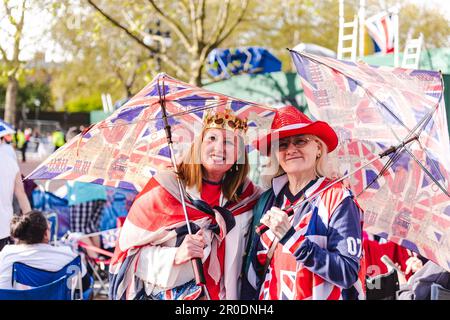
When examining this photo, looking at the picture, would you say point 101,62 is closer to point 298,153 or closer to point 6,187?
point 6,187

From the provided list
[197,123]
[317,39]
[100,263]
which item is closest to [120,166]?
[197,123]

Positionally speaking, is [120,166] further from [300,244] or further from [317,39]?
[317,39]

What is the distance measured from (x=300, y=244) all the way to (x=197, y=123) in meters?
1.10

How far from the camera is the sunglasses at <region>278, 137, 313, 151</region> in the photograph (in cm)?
310

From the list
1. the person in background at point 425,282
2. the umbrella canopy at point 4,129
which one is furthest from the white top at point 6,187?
the person in background at point 425,282

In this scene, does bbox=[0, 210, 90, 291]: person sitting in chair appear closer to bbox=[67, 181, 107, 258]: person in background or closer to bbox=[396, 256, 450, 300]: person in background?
bbox=[396, 256, 450, 300]: person in background

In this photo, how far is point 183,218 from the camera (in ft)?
10.4

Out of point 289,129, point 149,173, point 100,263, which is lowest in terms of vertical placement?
→ point 100,263

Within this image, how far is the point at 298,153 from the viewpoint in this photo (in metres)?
3.08

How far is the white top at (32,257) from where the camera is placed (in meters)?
4.64

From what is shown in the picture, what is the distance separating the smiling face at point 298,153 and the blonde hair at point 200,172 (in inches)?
10.3

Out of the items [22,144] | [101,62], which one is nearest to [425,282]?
[22,144]

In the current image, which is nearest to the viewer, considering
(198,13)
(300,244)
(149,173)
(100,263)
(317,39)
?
(300,244)

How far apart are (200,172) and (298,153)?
509 millimetres
